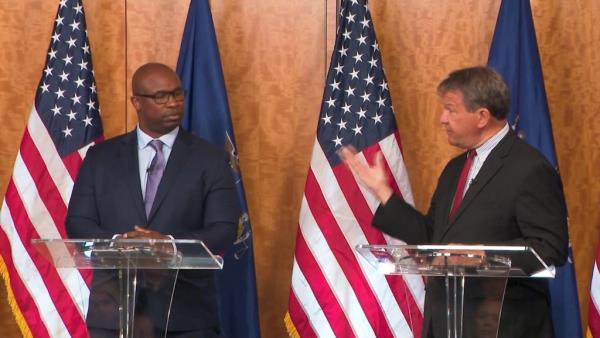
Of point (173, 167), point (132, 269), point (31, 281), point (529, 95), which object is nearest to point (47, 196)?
point (31, 281)

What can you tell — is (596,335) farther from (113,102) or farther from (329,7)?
(113,102)

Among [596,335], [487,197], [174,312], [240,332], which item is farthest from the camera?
A: [240,332]

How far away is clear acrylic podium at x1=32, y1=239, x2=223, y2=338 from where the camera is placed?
141 inches

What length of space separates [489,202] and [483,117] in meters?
0.30

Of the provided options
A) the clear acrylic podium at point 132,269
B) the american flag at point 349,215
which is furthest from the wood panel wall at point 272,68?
the clear acrylic podium at point 132,269

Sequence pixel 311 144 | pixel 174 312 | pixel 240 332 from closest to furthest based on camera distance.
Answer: pixel 174 312 → pixel 240 332 → pixel 311 144

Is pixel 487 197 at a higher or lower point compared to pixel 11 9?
lower

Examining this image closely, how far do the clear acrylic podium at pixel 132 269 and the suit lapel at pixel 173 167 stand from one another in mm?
850

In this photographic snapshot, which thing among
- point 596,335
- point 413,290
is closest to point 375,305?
point 413,290

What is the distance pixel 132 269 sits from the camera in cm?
364

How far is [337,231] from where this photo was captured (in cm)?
551

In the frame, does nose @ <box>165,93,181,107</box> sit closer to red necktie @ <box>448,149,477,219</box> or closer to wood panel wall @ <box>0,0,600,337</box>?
wood panel wall @ <box>0,0,600,337</box>

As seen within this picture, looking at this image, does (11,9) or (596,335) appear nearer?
(596,335)

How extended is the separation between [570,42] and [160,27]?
7.08 ft
